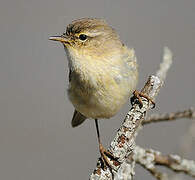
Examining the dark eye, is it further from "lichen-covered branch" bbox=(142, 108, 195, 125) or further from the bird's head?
"lichen-covered branch" bbox=(142, 108, 195, 125)

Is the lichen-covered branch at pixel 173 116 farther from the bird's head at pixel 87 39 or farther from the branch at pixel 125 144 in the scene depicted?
the bird's head at pixel 87 39

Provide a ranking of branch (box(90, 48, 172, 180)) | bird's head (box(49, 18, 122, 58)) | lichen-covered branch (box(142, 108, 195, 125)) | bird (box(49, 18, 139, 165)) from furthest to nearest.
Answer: bird's head (box(49, 18, 122, 58)), bird (box(49, 18, 139, 165)), lichen-covered branch (box(142, 108, 195, 125)), branch (box(90, 48, 172, 180))

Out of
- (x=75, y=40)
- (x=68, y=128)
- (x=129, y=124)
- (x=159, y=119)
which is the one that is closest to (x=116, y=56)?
(x=75, y=40)

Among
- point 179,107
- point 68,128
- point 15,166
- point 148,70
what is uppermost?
point 148,70

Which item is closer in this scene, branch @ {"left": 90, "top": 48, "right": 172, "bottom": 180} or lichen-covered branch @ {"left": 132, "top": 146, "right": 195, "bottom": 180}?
branch @ {"left": 90, "top": 48, "right": 172, "bottom": 180}

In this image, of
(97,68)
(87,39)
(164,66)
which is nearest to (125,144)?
(164,66)

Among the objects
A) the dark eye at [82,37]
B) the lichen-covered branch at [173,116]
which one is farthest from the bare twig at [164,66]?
the dark eye at [82,37]

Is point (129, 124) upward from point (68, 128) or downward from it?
upward

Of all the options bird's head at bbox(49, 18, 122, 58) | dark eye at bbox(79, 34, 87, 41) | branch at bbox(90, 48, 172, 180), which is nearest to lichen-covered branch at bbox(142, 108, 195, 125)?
branch at bbox(90, 48, 172, 180)

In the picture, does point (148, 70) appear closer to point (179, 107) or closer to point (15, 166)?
point (179, 107)
